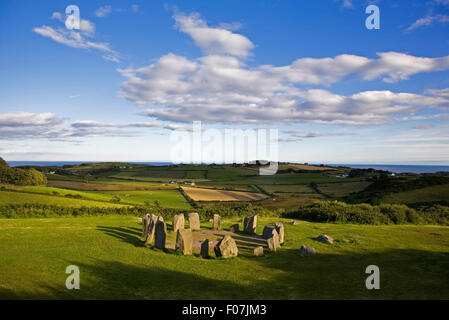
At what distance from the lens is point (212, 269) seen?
1251cm

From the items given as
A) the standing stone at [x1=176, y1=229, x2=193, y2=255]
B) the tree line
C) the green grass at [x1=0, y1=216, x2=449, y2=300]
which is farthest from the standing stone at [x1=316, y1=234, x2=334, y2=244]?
the tree line

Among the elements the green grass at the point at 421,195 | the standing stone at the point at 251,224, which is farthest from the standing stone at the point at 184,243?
the green grass at the point at 421,195

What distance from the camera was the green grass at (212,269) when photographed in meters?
9.91

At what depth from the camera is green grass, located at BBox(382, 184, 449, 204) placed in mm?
46344

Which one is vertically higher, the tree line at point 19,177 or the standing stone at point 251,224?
the tree line at point 19,177

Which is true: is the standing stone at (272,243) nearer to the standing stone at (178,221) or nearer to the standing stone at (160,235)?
the standing stone at (160,235)

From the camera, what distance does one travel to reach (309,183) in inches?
3246

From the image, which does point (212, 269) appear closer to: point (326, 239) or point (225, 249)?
point (225, 249)

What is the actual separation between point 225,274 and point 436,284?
25.5 feet

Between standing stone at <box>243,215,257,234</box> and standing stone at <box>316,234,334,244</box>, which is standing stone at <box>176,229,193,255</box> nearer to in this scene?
standing stone at <box>243,215,257,234</box>

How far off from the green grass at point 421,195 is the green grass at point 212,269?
104 feet

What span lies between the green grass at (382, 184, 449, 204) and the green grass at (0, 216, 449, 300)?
31.6 m
